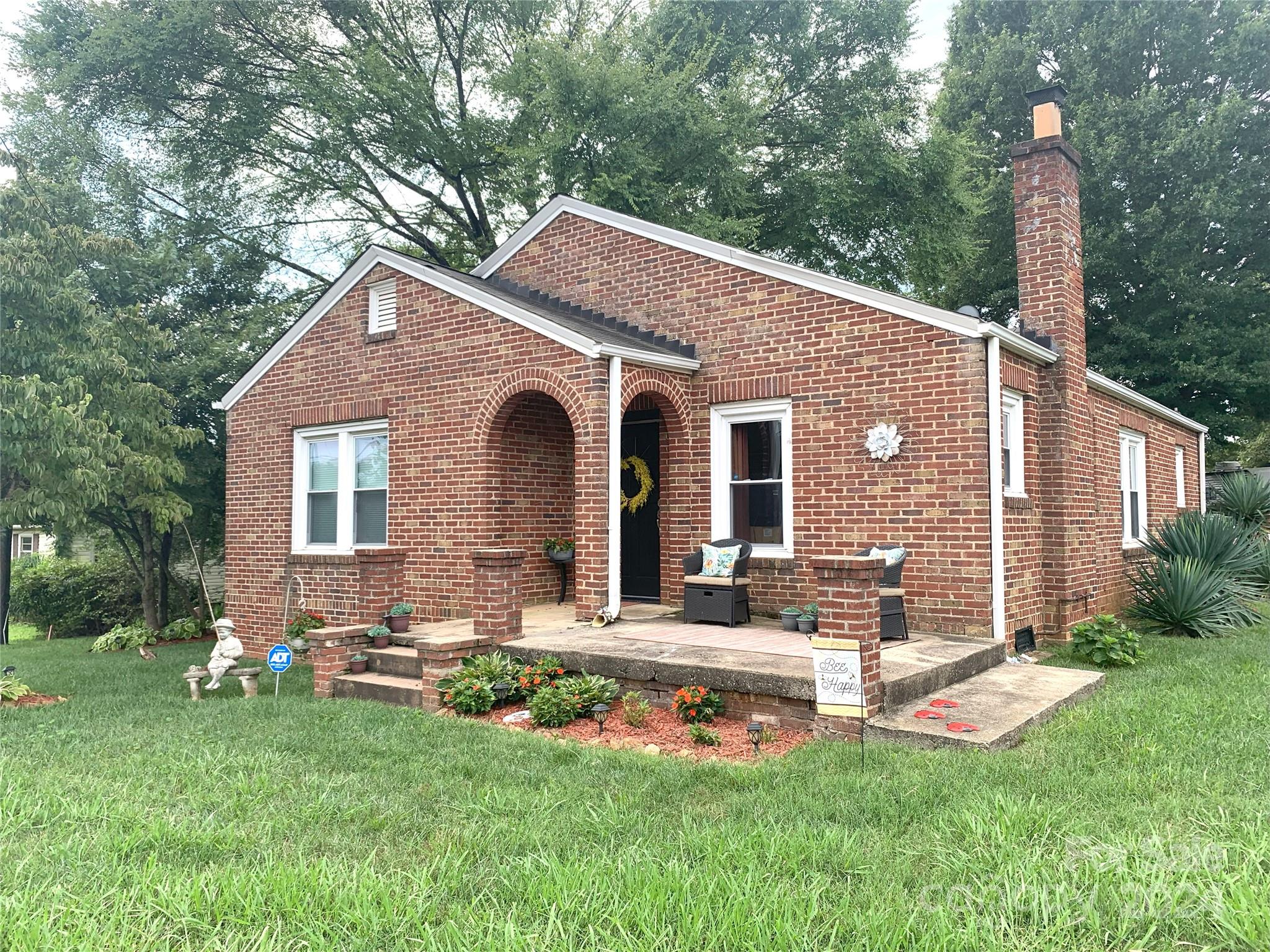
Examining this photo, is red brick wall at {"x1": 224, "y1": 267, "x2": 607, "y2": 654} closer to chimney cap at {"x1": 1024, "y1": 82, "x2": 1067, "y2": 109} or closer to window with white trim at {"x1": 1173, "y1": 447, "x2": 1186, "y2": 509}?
chimney cap at {"x1": 1024, "y1": 82, "x2": 1067, "y2": 109}

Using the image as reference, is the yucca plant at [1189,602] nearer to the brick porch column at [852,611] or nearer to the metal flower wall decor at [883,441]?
the metal flower wall decor at [883,441]

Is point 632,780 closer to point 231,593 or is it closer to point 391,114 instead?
point 231,593

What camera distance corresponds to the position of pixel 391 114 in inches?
736

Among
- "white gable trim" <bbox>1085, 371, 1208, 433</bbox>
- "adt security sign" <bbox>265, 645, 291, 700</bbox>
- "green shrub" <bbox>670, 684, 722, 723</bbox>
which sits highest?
"white gable trim" <bbox>1085, 371, 1208, 433</bbox>

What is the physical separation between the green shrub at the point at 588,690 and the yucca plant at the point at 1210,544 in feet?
27.5

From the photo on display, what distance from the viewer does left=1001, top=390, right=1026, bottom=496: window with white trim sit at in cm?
908

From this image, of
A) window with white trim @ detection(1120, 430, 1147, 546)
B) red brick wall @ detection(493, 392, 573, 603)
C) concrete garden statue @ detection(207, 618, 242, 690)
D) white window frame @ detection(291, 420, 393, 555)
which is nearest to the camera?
concrete garden statue @ detection(207, 618, 242, 690)

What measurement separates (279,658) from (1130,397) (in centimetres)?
1182

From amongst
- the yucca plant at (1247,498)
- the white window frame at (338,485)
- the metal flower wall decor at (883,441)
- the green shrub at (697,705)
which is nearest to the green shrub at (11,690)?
the white window frame at (338,485)

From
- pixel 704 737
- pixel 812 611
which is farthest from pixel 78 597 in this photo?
pixel 704 737

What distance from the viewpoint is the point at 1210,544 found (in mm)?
11203

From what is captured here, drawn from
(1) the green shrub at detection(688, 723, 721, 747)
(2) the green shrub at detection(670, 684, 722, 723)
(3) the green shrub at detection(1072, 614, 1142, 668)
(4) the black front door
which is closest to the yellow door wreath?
(4) the black front door

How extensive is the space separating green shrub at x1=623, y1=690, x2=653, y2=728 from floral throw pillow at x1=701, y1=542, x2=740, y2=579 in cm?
232

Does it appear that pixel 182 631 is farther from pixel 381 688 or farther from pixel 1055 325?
pixel 1055 325
